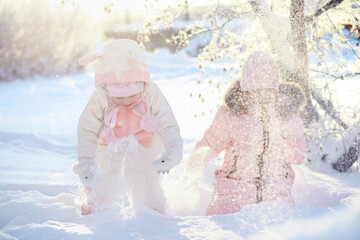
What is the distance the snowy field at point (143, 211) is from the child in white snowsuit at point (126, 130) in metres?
0.25

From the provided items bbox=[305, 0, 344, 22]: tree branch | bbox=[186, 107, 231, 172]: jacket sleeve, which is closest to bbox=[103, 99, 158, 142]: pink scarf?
bbox=[186, 107, 231, 172]: jacket sleeve

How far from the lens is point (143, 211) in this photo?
8.43 ft

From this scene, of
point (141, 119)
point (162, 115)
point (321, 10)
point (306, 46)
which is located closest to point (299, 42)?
point (306, 46)

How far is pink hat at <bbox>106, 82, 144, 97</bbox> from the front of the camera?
8.47ft

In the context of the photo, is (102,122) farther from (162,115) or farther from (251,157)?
(251,157)

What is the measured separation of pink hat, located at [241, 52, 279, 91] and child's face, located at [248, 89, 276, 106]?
0.03 m

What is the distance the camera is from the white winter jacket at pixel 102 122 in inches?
106

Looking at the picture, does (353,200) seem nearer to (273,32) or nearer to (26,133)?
→ (273,32)

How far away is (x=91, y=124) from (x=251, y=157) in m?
1.07

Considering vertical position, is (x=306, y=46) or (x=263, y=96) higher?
(x=306, y=46)

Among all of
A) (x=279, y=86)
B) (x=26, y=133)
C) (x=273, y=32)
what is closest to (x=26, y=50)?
(x=26, y=133)

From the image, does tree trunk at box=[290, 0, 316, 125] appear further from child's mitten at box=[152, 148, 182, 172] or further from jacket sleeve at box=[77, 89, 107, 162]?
jacket sleeve at box=[77, 89, 107, 162]

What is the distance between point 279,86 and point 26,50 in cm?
1055

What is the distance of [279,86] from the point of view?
301 centimetres
